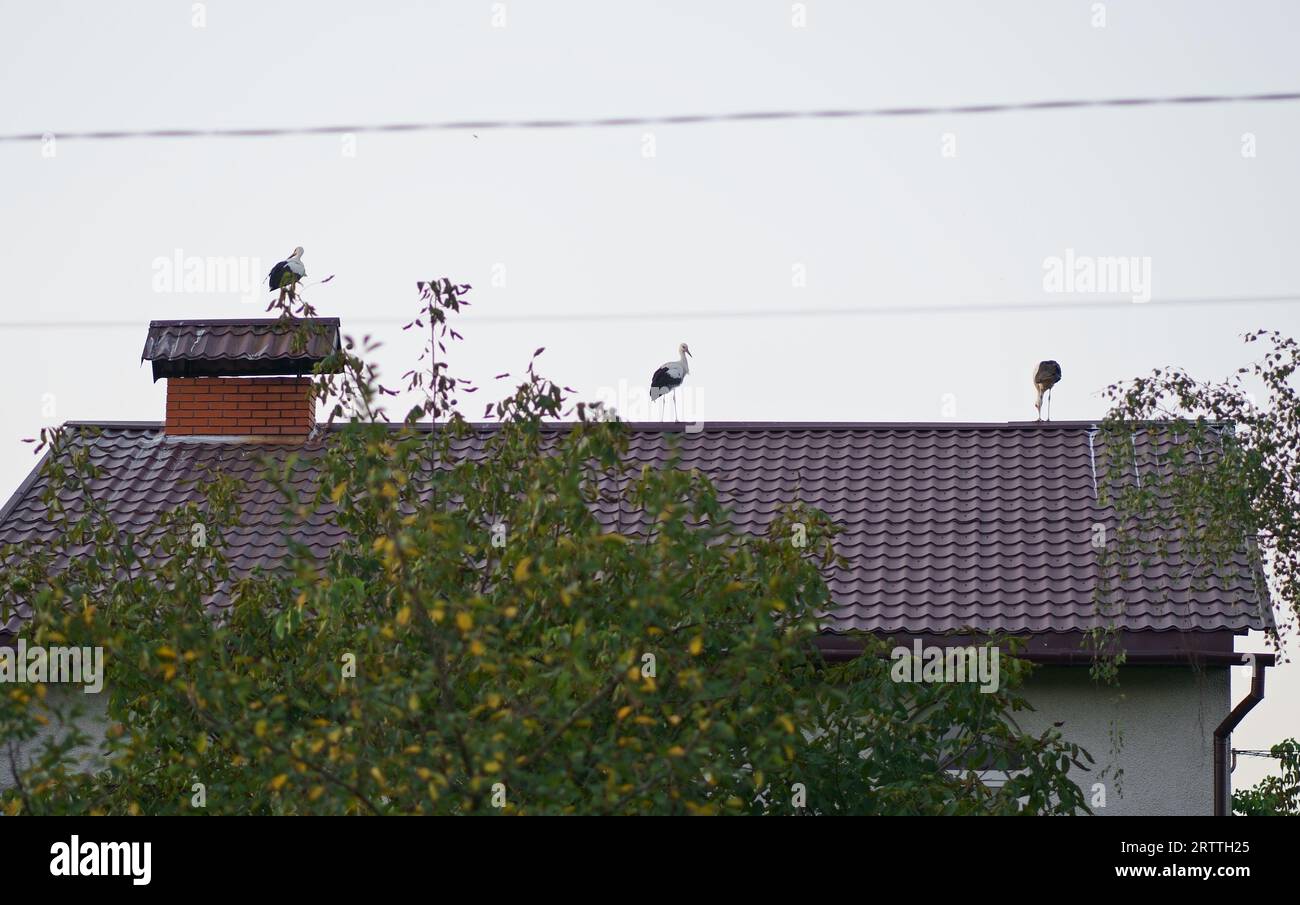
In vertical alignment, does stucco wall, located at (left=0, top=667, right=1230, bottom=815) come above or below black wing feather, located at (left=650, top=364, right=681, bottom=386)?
below

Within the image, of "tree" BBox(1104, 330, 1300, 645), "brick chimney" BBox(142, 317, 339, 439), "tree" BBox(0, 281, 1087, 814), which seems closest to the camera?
"tree" BBox(0, 281, 1087, 814)

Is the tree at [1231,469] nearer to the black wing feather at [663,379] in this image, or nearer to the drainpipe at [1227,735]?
the drainpipe at [1227,735]

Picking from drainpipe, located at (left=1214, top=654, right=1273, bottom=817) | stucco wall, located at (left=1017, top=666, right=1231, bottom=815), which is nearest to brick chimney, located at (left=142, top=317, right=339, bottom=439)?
stucco wall, located at (left=1017, top=666, right=1231, bottom=815)

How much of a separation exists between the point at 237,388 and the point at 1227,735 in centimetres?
862

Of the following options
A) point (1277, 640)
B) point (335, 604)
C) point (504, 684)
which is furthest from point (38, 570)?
point (1277, 640)

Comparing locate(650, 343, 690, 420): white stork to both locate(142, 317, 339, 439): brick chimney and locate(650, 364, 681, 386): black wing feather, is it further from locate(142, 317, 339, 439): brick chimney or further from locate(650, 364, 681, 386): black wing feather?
locate(142, 317, 339, 439): brick chimney

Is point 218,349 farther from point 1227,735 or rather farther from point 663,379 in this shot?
point 1227,735

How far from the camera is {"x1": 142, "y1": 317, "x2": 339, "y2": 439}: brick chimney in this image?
13812 millimetres

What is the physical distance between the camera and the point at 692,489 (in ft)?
17.5

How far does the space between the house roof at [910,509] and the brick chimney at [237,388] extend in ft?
0.67

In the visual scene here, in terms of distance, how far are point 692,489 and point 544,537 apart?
1.75 ft

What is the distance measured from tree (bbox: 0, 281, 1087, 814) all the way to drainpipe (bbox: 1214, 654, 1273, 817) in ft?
12.0

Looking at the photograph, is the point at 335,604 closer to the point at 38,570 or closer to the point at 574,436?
the point at 574,436

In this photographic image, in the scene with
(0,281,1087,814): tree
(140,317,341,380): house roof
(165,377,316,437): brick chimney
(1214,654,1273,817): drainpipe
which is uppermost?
(140,317,341,380): house roof
